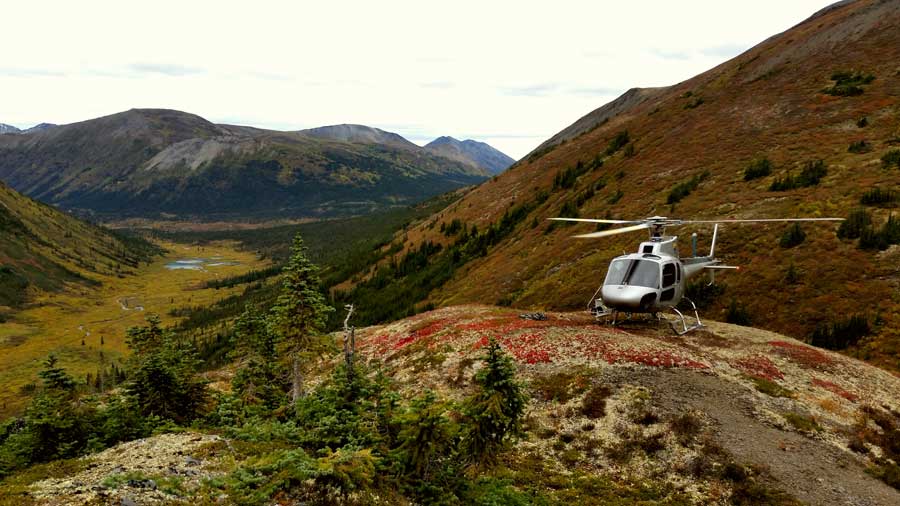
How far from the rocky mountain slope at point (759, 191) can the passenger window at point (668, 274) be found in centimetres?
1123

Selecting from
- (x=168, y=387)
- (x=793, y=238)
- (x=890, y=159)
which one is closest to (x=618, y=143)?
(x=890, y=159)

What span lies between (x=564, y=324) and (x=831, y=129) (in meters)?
48.6

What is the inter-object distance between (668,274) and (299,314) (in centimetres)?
2103

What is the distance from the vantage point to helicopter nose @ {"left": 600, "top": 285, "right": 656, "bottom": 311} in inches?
934

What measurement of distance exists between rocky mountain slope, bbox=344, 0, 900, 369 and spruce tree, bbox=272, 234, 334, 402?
1034 inches

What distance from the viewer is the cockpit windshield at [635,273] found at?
78.3ft

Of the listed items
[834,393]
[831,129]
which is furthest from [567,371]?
[831,129]

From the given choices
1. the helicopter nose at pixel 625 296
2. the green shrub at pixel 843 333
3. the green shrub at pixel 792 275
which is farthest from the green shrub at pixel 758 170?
the helicopter nose at pixel 625 296

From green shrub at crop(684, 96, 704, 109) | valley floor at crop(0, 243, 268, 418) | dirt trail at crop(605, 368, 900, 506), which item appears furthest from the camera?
valley floor at crop(0, 243, 268, 418)

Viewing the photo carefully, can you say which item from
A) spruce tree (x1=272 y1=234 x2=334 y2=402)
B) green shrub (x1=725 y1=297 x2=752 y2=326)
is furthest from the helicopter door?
spruce tree (x1=272 y1=234 x2=334 y2=402)

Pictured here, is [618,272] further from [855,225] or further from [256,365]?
[855,225]

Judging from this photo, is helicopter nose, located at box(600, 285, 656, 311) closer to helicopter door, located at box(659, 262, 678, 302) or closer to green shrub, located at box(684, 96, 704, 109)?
helicopter door, located at box(659, 262, 678, 302)

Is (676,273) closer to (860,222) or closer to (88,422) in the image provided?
(860,222)

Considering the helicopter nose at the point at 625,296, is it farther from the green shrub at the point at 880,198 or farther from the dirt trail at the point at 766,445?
the green shrub at the point at 880,198
